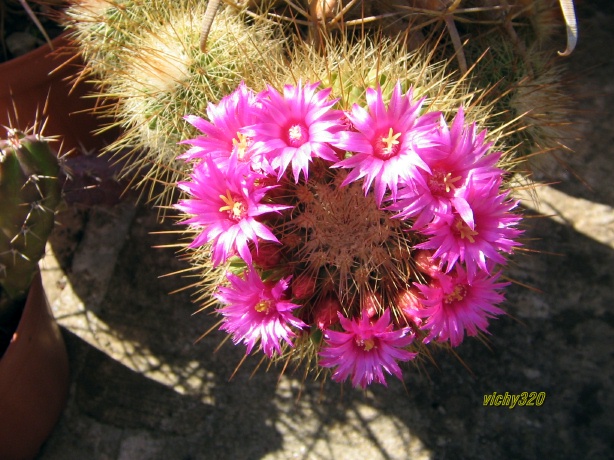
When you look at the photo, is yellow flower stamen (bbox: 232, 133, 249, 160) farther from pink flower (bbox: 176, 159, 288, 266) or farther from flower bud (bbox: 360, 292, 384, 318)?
flower bud (bbox: 360, 292, 384, 318)

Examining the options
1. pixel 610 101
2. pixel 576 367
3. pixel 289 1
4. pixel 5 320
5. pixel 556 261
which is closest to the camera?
pixel 289 1

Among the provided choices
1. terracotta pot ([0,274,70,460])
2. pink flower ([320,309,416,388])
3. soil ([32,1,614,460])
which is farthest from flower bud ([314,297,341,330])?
terracotta pot ([0,274,70,460])

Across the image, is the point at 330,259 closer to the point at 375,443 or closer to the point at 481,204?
the point at 481,204

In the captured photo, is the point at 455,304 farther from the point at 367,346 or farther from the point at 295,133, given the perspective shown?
the point at 295,133

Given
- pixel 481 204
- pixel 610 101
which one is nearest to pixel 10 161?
pixel 481 204

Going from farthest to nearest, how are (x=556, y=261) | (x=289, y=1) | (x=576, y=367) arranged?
(x=556, y=261) → (x=576, y=367) → (x=289, y=1)

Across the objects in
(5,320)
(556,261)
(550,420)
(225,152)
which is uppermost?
(225,152)

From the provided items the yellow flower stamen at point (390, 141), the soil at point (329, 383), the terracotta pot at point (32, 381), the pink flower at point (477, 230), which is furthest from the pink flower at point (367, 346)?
the terracotta pot at point (32, 381)

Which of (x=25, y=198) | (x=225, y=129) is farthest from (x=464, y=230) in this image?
(x=25, y=198)
